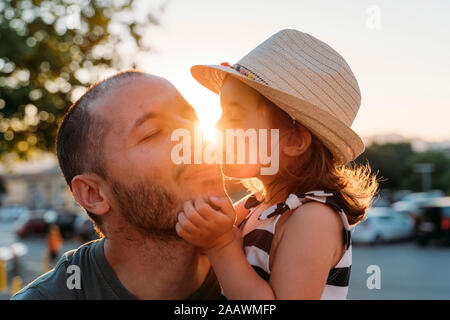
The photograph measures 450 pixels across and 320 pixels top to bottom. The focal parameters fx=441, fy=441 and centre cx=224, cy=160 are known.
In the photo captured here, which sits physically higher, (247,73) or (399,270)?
(247,73)

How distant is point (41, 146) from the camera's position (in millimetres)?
10859

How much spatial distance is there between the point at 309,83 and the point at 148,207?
88cm

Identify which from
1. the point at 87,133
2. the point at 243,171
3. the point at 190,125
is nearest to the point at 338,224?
the point at 243,171

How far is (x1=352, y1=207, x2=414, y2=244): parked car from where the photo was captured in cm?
1783

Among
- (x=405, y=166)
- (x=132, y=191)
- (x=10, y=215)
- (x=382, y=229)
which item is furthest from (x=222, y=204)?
(x=405, y=166)

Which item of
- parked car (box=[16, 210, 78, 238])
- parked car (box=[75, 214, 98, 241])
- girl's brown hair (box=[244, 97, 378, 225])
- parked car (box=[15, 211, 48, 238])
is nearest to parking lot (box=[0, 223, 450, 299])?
parked car (box=[75, 214, 98, 241])

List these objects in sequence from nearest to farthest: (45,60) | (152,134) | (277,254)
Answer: (277,254) → (152,134) → (45,60)

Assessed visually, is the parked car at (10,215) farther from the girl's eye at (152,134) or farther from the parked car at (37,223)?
the girl's eye at (152,134)

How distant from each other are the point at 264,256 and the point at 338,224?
1.06 ft

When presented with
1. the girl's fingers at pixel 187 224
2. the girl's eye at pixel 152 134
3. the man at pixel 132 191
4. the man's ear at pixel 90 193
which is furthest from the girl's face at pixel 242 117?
the man's ear at pixel 90 193

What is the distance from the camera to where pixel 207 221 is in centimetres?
162

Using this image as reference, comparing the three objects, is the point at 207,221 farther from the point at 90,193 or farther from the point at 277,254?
the point at 90,193
